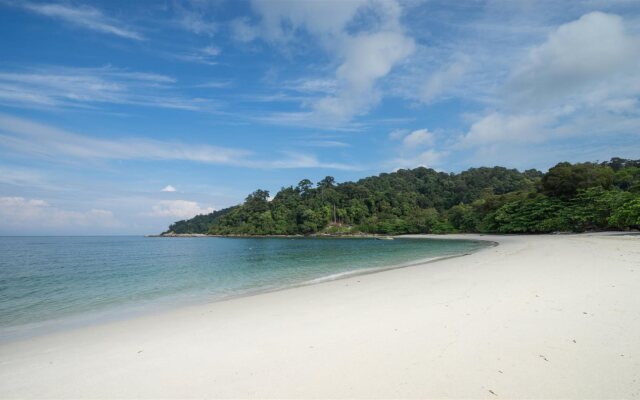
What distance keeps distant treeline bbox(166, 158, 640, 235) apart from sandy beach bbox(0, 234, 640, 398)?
37103 mm

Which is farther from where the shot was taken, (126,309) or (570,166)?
(570,166)

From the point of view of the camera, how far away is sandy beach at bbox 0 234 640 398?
3570mm

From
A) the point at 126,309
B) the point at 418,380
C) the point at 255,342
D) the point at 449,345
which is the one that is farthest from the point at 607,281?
the point at 126,309

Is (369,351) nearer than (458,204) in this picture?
Yes

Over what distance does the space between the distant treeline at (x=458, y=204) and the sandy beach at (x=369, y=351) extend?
1461 inches

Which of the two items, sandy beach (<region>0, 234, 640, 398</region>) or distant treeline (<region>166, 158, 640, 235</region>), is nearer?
sandy beach (<region>0, 234, 640, 398</region>)

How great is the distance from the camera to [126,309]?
10.4 meters

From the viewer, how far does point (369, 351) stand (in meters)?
4.63

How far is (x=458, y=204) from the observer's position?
380 ft

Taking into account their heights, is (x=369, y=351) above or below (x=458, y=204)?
below

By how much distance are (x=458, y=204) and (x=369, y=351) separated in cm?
12273

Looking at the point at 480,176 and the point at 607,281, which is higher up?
the point at 480,176

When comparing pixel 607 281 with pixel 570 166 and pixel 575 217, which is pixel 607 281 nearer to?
pixel 575 217

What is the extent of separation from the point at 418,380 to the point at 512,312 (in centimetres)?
367
